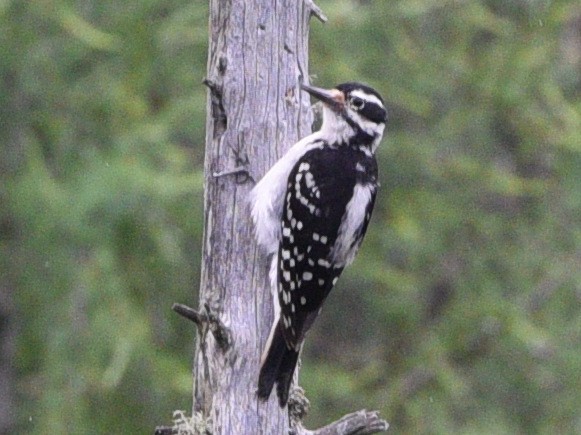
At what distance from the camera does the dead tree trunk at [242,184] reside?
541cm

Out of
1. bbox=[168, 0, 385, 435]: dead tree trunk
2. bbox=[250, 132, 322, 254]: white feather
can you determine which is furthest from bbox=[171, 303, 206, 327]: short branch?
bbox=[250, 132, 322, 254]: white feather

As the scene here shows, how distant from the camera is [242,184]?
557cm

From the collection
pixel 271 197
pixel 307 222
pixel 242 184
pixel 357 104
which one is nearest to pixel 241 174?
pixel 242 184

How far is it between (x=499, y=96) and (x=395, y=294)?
2.01 m

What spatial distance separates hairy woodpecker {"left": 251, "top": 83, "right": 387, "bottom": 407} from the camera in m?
5.37

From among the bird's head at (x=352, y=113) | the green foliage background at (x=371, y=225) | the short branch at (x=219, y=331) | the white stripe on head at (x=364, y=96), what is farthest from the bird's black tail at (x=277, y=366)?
the green foliage background at (x=371, y=225)

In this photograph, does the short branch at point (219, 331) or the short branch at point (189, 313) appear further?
the short branch at point (219, 331)

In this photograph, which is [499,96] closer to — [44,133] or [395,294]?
[395,294]

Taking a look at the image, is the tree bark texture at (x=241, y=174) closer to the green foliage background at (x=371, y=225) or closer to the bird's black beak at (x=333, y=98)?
the bird's black beak at (x=333, y=98)

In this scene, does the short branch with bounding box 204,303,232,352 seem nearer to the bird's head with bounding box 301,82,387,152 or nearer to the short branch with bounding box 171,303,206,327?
the short branch with bounding box 171,303,206,327

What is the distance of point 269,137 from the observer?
5.64m

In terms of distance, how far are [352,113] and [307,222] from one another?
1.93 feet

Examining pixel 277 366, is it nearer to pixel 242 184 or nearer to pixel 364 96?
pixel 242 184

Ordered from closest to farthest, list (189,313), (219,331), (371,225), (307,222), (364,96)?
(189,313)
(219,331)
(307,222)
(364,96)
(371,225)
